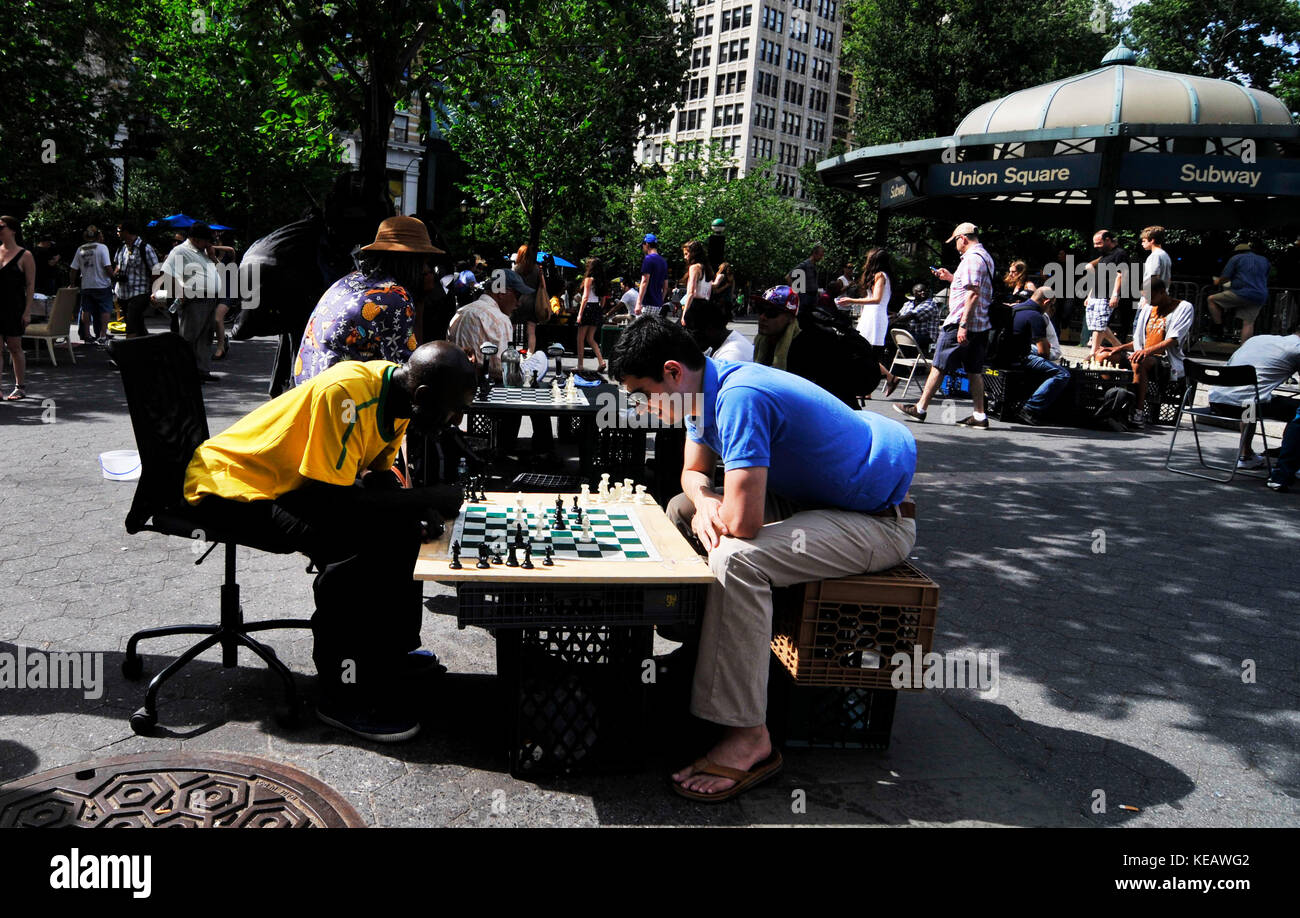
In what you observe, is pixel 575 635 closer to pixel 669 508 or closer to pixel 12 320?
pixel 669 508

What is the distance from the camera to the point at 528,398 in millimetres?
7203

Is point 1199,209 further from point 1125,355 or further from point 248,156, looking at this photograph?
point 248,156

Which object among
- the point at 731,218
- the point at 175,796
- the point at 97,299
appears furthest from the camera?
the point at 731,218

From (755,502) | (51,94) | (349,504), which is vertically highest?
(51,94)

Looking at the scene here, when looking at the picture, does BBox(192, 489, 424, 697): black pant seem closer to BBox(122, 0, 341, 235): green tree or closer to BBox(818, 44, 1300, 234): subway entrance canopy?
BBox(818, 44, 1300, 234): subway entrance canopy

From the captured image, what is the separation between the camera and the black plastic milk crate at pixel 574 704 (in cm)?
333

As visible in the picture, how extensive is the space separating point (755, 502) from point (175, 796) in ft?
6.90

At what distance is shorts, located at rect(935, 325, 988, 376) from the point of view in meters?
11.3

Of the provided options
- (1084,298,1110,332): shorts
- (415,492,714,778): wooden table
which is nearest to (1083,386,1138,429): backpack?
(1084,298,1110,332): shorts

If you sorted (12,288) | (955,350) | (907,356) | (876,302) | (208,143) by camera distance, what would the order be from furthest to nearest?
(208,143), (907,356), (876,302), (955,350), (12,288)

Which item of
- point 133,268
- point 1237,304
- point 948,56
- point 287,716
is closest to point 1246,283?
point 1237,304

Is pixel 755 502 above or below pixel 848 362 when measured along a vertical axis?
below

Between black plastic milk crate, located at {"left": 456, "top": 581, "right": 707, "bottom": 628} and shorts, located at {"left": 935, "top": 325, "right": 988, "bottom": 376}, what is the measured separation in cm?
894

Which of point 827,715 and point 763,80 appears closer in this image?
point 827,715
